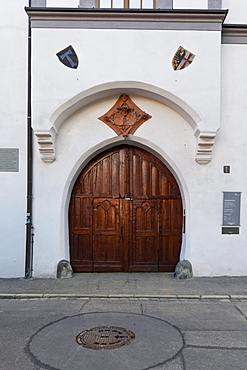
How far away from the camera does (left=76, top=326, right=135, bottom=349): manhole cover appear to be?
15.9 feet

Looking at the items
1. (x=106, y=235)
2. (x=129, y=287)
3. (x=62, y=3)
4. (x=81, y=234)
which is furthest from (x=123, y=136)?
(x=129, y=287)

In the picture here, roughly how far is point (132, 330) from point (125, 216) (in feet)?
14.0

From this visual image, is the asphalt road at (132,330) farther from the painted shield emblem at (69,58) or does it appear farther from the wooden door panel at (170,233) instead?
the painted shield emblem at (69,58)

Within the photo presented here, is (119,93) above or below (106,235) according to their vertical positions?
above

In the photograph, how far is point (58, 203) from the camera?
8.85 meters

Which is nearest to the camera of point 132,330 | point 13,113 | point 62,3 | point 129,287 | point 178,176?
point 132,330

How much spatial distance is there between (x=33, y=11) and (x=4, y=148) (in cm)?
319

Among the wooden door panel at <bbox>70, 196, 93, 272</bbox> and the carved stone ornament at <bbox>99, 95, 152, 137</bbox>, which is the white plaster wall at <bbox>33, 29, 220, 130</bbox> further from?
the wooden door panel at <bbox>70, 196, 93, 272</bbox>

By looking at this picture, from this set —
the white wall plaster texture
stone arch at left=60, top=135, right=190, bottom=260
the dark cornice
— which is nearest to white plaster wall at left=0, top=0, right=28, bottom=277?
the white wall plaster texture

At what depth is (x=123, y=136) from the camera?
8.98 metres

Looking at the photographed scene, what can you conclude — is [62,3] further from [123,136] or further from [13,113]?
[123,136]

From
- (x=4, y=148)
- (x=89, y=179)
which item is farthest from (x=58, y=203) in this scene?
(x=4, y=148)

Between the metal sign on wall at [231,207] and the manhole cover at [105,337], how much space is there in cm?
444

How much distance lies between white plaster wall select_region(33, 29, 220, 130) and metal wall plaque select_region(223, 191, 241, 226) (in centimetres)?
177
